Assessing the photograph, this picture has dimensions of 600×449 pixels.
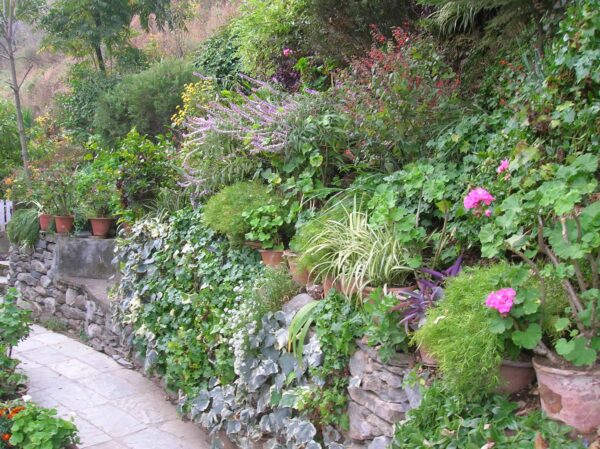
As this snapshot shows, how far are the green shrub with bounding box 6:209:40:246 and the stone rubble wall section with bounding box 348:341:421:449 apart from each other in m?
5.55

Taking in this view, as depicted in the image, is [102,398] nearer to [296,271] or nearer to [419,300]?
[296,271]

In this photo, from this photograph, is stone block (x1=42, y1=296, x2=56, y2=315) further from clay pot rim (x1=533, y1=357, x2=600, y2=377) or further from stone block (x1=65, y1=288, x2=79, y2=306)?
clay pot rim (x1=533, y1=357, x2=600, y2=377)

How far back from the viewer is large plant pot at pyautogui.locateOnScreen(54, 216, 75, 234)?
21.8 feet

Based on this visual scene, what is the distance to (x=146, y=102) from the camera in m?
8.98

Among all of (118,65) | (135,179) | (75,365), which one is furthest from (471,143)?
(118,65)

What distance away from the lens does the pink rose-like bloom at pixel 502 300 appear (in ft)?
6.31

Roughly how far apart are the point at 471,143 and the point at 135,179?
3536mm

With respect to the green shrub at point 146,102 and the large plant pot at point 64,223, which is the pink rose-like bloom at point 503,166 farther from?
the green shrub at point 146,102

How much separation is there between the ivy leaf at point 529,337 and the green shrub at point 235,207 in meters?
2.27

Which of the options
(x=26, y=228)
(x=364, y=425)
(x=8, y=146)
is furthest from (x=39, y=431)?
(x=8, y=146)

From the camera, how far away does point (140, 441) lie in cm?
391

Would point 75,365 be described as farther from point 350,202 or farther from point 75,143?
point 75,143

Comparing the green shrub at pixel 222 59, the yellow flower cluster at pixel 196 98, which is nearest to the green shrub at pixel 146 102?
the green shrub at pixel 222 59

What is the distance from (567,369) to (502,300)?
0.30 meters
